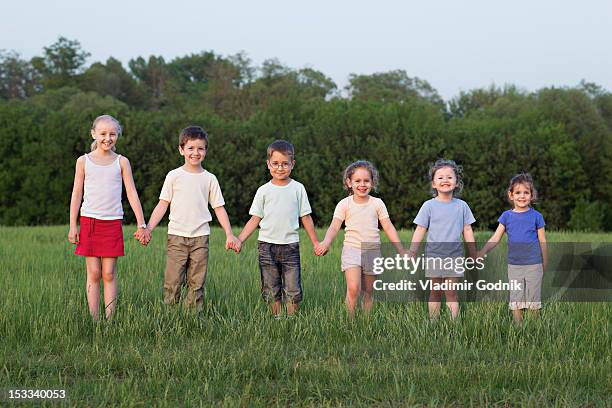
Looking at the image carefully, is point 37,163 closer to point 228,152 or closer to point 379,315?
point 228,152

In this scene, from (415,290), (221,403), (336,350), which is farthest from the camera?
(415,290)

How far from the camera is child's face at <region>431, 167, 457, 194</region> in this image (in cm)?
621

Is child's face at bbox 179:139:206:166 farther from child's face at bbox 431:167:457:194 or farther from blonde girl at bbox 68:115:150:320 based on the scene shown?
child's face at bbox 431:167:457:194

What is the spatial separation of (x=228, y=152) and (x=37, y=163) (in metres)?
5.48

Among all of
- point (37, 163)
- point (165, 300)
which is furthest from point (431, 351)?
point (37, 163)

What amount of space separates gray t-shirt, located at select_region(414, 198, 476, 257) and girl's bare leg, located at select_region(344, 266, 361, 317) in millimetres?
615

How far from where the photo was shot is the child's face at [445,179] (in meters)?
6.21

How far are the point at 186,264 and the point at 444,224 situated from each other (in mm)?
2227

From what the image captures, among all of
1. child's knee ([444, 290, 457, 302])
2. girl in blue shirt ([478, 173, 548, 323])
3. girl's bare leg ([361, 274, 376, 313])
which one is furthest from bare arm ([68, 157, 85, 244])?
girl in blue shirt ([478, 173, 548, 323])

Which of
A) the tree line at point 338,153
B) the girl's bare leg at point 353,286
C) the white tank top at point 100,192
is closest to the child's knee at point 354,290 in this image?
the girl's bare leg at point 353,286

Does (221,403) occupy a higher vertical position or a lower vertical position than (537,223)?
lower

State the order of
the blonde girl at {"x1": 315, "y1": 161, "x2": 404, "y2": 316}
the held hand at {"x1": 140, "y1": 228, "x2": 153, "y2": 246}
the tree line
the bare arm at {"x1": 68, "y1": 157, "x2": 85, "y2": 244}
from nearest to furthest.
→ the bare arm at {"x1": 68, "y1": 157, "x2": 85, "y2": 244} → the held hand at {"x1": 140, "y1": 228, "x2": 153, "y2": 246} → the blonde girl at {"x1": 315, "y1": 161, "x2": 404, "y2": 316} → the tree line

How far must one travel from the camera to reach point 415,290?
6973 millimetres

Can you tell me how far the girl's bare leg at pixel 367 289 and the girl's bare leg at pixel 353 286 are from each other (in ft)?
0.24
